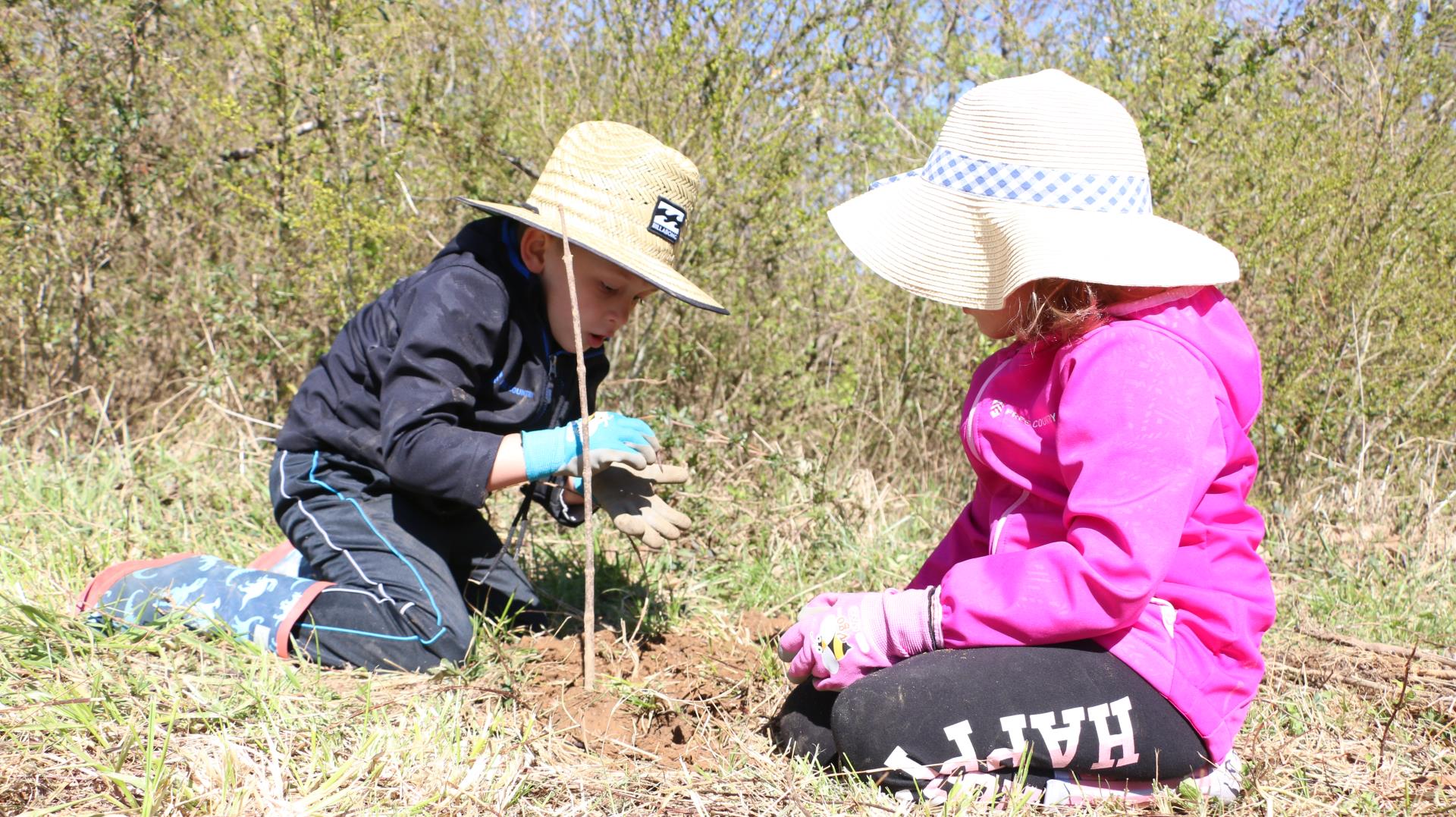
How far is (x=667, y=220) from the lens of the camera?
101 inches

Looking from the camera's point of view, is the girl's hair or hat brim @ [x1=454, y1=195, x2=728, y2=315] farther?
hat brim @ [x1=454, y1=195, x2=728, y2=315]

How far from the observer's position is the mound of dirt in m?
2.20

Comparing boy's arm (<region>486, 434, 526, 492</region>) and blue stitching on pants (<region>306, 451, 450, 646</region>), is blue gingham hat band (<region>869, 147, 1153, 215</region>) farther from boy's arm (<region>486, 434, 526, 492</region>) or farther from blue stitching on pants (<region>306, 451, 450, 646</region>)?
blue stitching on pants (<region>306, 451, 450, 646</region>)

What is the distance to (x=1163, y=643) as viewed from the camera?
185 cm

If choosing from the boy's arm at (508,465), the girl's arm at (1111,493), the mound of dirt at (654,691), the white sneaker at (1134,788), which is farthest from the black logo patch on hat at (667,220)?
the white sneaker at (1134,788)

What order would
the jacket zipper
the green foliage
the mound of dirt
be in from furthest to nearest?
the green foliage → the mound of dirt → the jacket zipper

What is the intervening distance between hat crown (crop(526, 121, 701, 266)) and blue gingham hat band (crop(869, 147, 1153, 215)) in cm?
86

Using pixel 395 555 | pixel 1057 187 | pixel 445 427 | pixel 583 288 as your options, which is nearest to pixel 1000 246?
pixel 1057 187

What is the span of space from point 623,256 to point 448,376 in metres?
0.47

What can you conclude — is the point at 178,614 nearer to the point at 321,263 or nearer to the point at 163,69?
the point at 321,263

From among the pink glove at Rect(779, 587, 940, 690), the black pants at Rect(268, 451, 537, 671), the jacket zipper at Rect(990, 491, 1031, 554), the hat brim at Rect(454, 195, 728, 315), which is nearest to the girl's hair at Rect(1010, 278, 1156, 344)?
the jacket zipper at Rect(990, 491, 1031, 554)

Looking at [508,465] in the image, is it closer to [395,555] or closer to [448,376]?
[448,376]

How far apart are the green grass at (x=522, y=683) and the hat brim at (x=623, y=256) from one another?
2.80 ft

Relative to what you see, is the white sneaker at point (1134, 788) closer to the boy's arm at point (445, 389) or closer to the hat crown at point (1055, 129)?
the hat crown at point (1055, 129)
